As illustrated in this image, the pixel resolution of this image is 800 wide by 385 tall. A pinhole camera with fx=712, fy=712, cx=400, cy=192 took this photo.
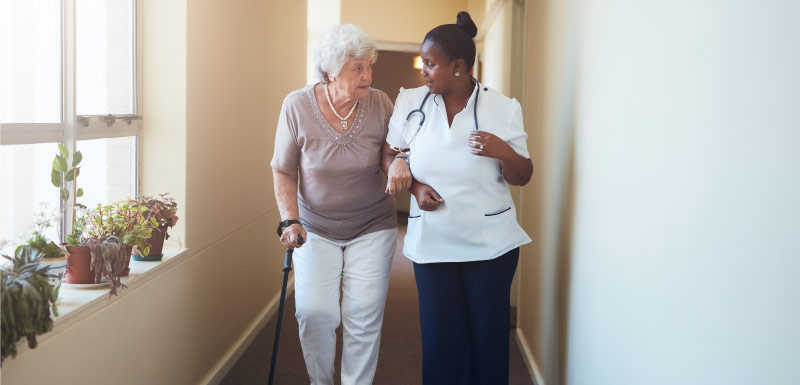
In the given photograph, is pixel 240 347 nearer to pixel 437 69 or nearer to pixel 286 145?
pixel 286 145

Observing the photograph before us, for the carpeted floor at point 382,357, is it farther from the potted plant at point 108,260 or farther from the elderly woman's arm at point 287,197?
the potted plant at point 108,260

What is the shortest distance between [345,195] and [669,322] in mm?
1434

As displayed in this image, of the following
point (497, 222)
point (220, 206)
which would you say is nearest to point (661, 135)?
point (497, 222)

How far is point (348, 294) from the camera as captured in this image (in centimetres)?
273

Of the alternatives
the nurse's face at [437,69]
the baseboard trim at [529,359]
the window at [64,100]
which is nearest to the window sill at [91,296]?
the window at [64,100]

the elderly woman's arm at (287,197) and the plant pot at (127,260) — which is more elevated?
the elderly woman's arm at (287,197)

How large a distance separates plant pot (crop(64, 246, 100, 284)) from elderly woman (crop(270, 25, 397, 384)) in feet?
2.31

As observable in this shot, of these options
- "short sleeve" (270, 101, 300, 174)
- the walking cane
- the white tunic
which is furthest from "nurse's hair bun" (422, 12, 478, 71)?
the walking cane

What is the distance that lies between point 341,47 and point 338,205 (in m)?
→ 0.58

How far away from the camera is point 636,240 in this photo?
173cm

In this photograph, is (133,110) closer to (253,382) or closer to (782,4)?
(253,382)

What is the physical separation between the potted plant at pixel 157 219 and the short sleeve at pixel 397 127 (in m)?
0.84

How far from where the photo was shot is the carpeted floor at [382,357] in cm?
353

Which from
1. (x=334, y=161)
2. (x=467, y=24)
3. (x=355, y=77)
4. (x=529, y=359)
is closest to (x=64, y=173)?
(x=334, y=161)
